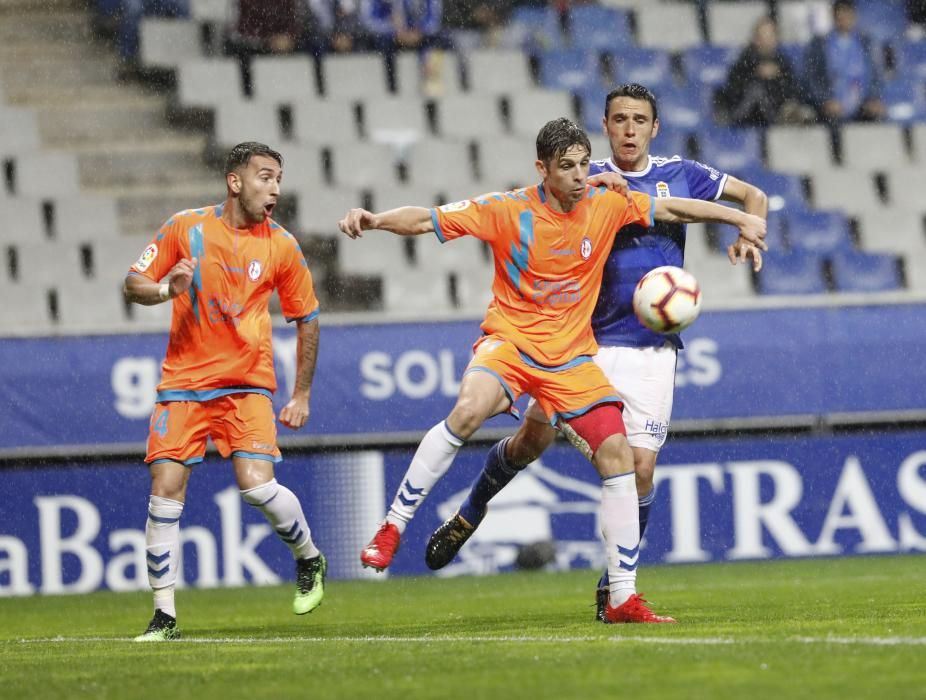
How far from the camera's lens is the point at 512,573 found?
1285 cm

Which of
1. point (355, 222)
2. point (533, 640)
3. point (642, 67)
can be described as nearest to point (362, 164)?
point (642, 67)

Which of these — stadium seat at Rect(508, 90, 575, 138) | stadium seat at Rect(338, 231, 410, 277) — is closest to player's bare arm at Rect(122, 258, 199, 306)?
stadium seat at Rect(338, 231, 410, 277)

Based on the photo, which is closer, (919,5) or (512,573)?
(512,573)

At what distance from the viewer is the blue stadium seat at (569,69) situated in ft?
55.8

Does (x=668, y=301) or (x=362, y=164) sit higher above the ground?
(x=362, y=164)

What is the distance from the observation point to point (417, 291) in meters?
14.7

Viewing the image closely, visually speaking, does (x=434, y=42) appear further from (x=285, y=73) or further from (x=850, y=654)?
(x=850, y=654)

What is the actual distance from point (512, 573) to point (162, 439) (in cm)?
543

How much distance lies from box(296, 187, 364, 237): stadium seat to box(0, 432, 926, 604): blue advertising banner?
288cm

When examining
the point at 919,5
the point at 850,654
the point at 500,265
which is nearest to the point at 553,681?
the point at 850,654

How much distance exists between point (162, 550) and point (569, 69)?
10.2m

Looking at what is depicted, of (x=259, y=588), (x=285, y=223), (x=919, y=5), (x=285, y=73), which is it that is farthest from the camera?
(x=919, y=5)

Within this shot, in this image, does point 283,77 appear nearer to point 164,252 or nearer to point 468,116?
point 468,116

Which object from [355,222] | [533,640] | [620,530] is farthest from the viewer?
[620,530]
